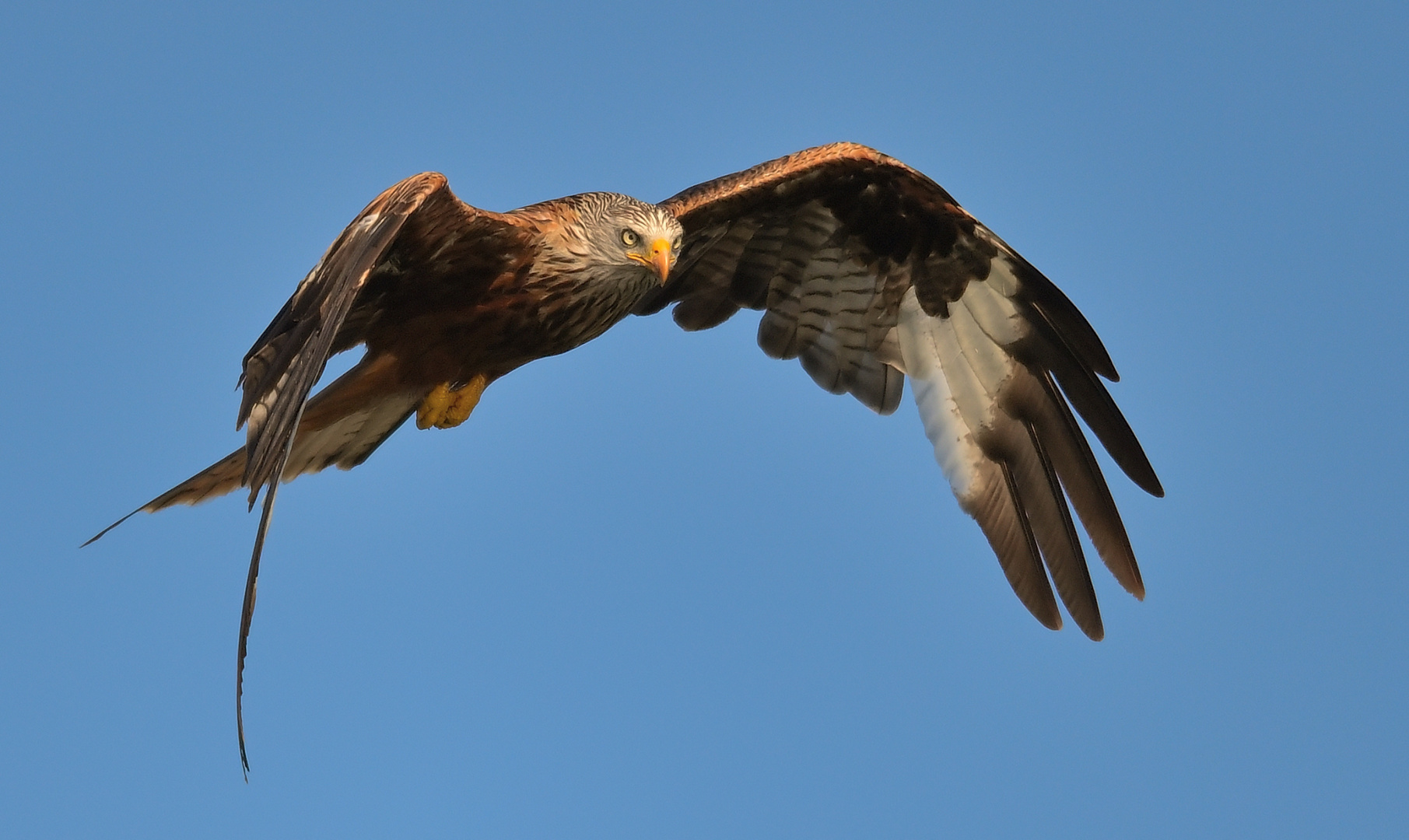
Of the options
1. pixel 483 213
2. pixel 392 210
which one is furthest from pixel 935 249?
pixel 392 210

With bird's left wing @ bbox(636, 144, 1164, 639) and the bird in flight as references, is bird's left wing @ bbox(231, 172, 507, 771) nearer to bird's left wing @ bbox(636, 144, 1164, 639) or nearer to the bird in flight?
the bird in flight

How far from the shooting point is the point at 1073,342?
837cm

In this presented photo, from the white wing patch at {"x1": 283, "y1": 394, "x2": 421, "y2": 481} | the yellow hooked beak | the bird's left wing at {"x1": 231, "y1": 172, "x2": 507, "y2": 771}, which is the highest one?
the yellow hooked beak

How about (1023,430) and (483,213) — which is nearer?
(483,213)

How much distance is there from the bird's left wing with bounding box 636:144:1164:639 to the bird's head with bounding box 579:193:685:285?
475mm

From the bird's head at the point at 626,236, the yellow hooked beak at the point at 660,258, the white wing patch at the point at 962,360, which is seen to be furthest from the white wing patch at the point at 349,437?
the white wing patch at the point at 962,360

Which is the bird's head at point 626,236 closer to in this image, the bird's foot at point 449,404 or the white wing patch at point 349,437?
the bird's foot at point 449,404

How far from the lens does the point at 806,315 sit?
8867mm

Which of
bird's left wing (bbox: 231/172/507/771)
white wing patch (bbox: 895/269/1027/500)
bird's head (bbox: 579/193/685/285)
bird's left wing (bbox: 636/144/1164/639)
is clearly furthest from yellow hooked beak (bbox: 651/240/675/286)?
white wing patch (bbox: 895/269/1027/500)

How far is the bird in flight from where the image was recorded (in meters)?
7.20

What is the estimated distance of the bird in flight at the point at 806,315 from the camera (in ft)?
23.6

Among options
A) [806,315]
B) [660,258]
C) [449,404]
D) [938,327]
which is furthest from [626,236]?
[938,327]

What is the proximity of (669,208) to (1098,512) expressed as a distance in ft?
8.88

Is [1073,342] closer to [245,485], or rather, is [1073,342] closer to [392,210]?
[392,210]
